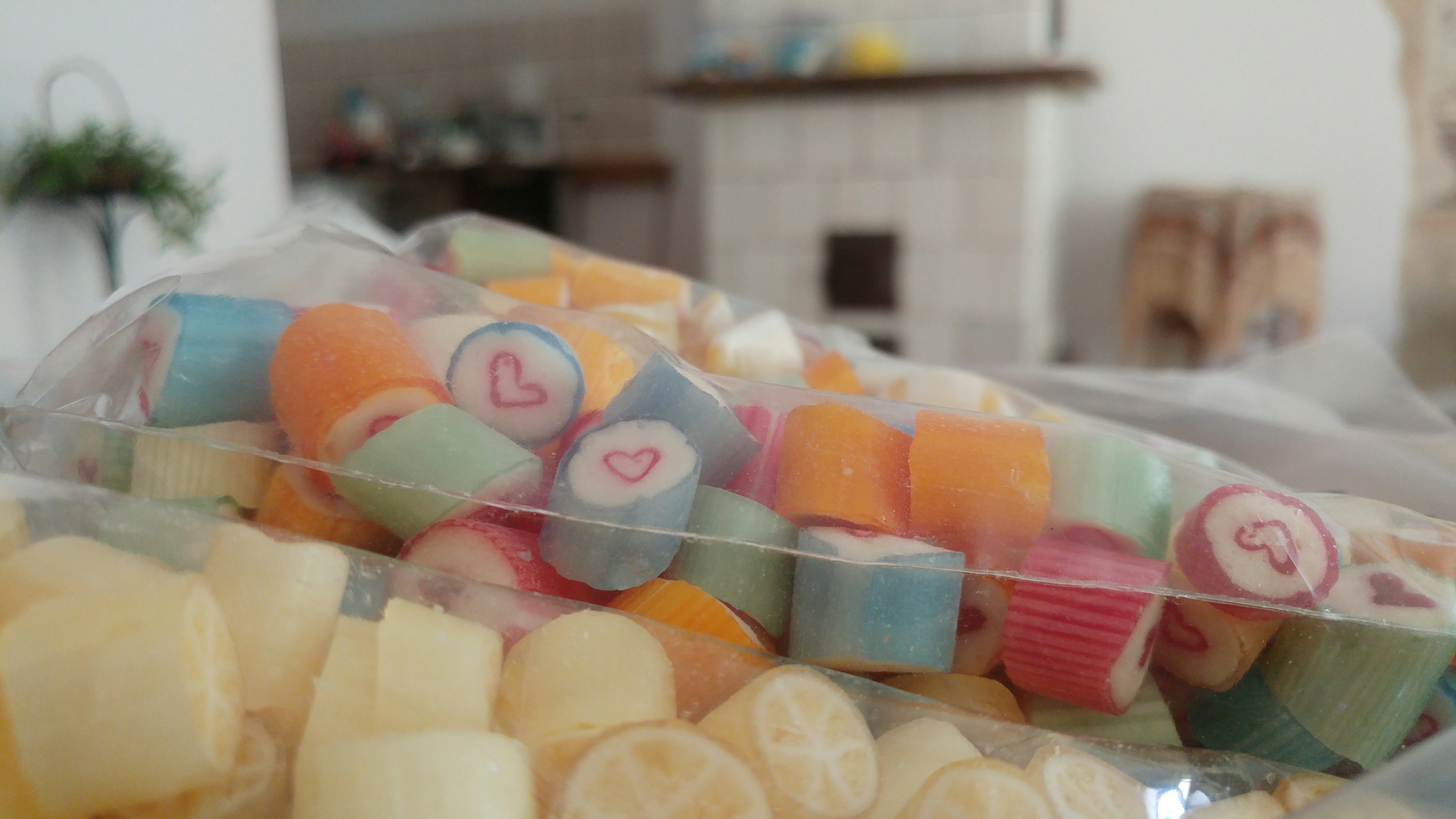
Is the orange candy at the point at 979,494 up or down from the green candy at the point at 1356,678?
→ up

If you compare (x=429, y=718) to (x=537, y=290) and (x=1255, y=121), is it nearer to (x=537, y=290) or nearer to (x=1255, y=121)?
(x=537, y=290)

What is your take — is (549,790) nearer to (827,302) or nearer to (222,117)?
(222,117)

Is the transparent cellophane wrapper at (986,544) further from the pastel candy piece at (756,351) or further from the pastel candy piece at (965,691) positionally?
the pastel candy piece at (756,351)

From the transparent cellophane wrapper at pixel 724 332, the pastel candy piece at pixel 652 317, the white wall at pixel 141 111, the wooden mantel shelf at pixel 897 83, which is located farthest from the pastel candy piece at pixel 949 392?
the wooden mantel shelf at pixel 897 83

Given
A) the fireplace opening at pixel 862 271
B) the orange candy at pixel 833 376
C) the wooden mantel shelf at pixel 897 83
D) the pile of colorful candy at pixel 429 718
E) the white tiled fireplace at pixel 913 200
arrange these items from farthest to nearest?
the fireplace opening at pixel 862 271 → the white tiled fireplace at pixel 913 200 → the wooden mantel shelf at pixel 897 83 → the orange candy at pixel 833 376 → the pile of colorful candy at pixel 429 718

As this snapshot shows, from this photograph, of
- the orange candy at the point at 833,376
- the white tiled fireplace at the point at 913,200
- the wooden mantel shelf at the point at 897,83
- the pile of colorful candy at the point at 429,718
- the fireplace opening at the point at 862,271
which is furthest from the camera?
the fireplace opening at the point at 862,271

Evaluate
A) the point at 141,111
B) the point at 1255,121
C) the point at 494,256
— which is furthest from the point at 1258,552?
the point at 1255,121

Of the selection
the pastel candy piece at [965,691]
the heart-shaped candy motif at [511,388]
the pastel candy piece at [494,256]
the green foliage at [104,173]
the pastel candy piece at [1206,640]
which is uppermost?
the green foliage at [104,173]

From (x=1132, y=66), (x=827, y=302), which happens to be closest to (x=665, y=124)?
(x=827, y=302)
